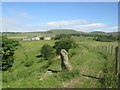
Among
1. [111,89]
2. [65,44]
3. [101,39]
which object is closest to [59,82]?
[111,89]

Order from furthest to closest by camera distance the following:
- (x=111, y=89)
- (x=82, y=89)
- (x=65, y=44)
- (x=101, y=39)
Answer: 1. (x=101, y=39)
2. (x=65, y=44)
3. (x=82, y=89)
4. (x=111, y=89)

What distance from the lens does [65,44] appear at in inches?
1371

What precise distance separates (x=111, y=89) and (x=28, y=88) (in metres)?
4.49

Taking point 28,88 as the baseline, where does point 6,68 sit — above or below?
below

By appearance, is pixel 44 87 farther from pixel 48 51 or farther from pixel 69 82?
pixel 48 51

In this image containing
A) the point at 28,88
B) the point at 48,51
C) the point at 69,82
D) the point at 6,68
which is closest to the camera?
the point at 28,88

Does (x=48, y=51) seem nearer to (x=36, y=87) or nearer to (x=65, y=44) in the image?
(x=65, y=44)

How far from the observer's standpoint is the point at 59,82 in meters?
7.59

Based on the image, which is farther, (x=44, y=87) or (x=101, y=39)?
(x=101, y=39)

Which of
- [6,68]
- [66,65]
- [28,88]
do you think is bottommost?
[6,68]

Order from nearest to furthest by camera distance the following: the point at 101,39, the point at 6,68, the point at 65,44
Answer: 1. the point at 6,68
2. the point at 65,44
3. the point at 101,39

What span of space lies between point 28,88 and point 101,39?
85.8 metres

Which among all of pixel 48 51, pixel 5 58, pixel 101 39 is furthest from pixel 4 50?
pixel 101 39

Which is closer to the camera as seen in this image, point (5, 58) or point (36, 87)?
point (36, 87)
